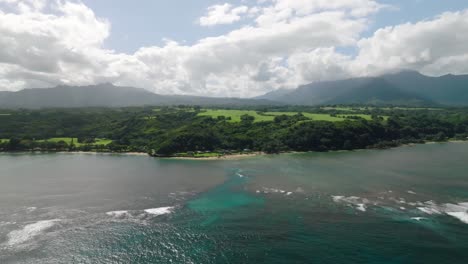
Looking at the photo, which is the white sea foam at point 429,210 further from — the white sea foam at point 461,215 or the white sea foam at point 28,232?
the white sea foam at point 28,232

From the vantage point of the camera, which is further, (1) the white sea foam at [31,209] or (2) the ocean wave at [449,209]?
(1) the white sea foam at [31,209]

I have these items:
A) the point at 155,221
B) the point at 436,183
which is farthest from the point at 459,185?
the point at 155,221

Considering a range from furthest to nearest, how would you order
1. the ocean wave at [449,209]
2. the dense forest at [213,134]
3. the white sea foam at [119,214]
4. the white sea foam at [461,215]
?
1. the dense forest at [213,134]
2. the white sea foam at [119,214]
3. the ocean wave at [449,209]
4. the white sea foam at [461,215]

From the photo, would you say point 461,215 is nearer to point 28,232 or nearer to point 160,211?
point 160,211

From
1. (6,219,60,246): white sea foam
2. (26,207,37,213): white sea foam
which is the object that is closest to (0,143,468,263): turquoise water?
(6,219,60,246): white sea foam

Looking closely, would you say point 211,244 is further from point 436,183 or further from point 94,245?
point 436,183

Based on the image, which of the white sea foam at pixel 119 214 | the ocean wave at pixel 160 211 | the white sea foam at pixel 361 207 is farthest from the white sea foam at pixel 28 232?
the white sea foam at pixel 361 207

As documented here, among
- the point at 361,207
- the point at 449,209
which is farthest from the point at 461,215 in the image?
the point at 361,207
